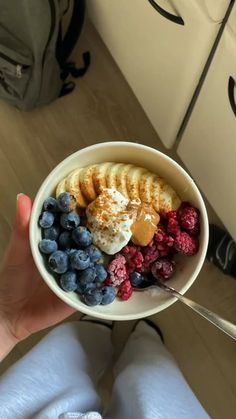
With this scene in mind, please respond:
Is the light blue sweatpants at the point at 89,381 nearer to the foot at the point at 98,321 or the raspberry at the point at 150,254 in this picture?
the foot at the point at 98,321

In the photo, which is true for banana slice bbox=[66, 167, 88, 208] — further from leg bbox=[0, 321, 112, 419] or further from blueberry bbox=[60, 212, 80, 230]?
leg bbox=[0, 321, 112, 419]

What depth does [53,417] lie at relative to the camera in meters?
0.84

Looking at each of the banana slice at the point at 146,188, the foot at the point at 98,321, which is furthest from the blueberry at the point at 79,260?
the foot at the point at 98,321

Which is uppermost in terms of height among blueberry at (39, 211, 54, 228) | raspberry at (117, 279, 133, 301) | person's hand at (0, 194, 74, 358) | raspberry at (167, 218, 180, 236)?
blueberry at (39, 211, 54, 228)

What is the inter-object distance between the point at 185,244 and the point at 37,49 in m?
0.60

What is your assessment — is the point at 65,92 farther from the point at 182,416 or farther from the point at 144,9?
the point at 182,416

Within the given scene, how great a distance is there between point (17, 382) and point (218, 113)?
0.56 metres

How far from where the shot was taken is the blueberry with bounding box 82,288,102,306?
68cm

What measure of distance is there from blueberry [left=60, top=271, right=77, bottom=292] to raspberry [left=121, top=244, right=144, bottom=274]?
0.07 metres

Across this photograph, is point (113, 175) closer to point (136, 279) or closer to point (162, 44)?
point (136, 279)

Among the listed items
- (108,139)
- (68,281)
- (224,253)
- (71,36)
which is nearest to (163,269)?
(68,281)

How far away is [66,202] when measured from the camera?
69 cm

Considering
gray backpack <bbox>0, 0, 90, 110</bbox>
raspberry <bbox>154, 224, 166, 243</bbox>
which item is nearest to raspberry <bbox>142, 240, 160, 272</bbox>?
raspberry <bbox>154, 224, 166, 243</bbox>

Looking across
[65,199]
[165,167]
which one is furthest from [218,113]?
[65,199]
